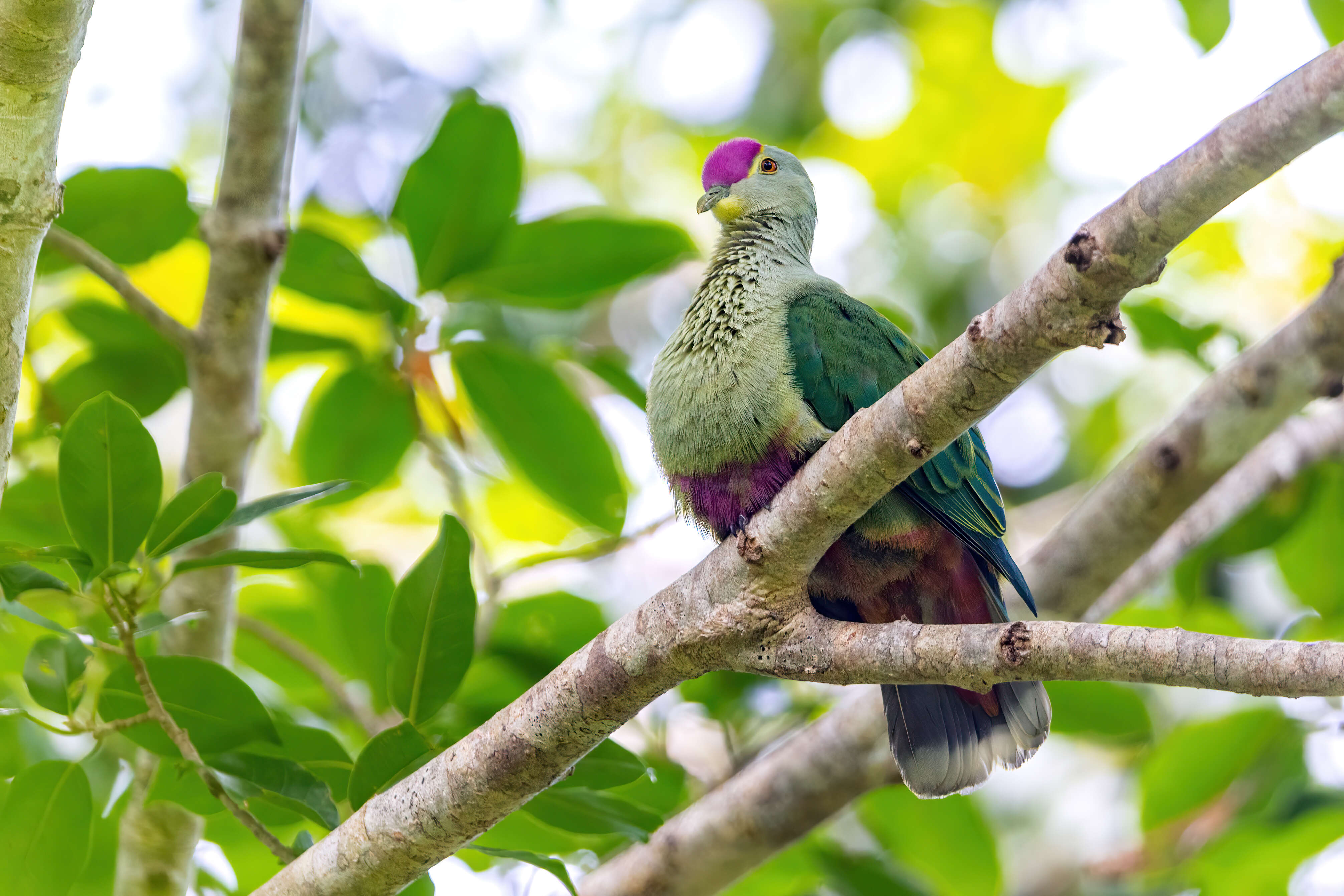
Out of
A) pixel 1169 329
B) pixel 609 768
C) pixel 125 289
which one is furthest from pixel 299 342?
pixel 1169 329

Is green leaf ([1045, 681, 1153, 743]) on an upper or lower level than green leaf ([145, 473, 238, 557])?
lower

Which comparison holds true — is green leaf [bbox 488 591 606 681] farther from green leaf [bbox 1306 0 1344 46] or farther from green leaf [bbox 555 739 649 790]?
green leaf [bbox 1306 0 1344 46]

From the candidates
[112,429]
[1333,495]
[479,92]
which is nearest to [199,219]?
[479,92]

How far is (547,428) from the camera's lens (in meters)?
3.17

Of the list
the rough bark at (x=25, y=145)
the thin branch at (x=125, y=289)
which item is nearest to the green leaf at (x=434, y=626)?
the rough bark at (x=25, y=145)

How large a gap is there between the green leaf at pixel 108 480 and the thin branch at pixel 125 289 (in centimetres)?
42

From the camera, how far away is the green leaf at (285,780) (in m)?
2.09

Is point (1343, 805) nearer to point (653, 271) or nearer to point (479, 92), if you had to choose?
point (653, 271)

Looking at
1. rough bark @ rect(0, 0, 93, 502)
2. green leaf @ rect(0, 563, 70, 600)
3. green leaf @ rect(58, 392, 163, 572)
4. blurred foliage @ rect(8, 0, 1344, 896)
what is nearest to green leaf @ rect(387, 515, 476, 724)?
blurred foliage @ rect(8, 0, 1344, 896)

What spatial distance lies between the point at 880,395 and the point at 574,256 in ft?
3.44

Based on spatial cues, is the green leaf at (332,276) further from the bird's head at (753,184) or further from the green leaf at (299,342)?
the bird's head at (753,184)

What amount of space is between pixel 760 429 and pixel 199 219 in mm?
1584

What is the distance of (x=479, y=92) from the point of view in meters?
2.98

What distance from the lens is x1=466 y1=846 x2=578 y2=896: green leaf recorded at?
2074 millimetres
